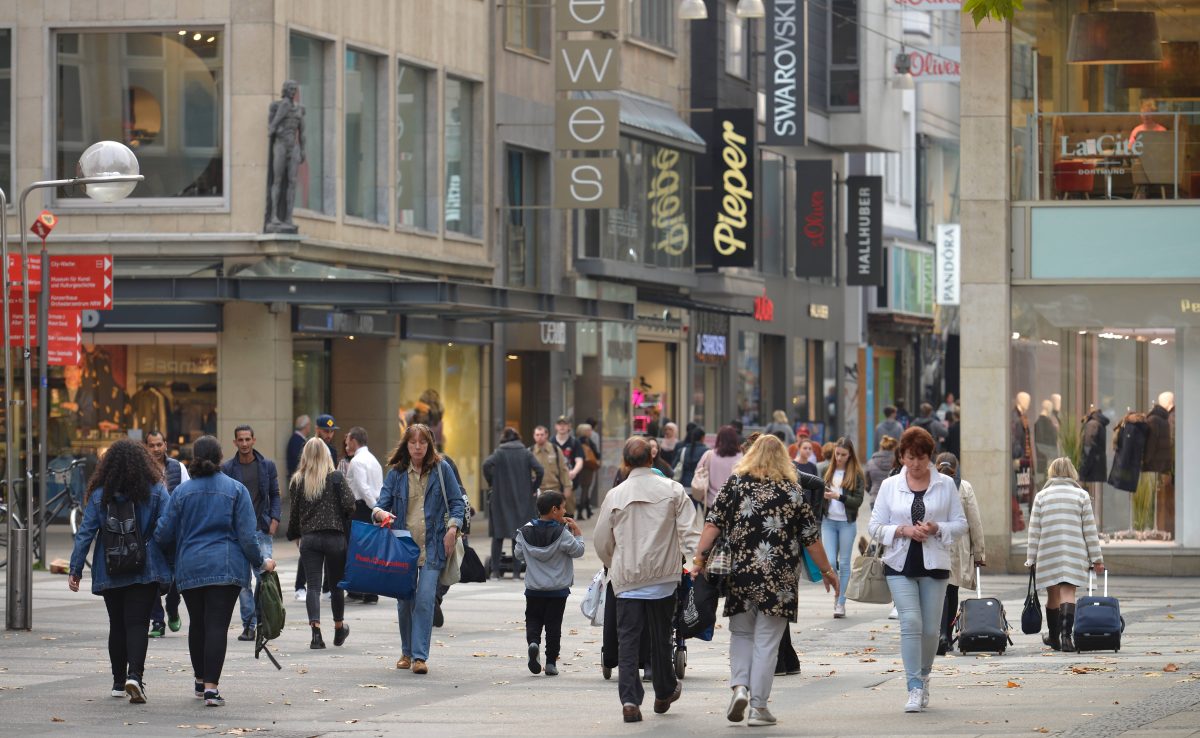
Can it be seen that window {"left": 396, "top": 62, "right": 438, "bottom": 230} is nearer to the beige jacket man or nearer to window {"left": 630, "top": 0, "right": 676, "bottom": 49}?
window {"left": 630, "top": 0, "right": 676, "bottom": 49}

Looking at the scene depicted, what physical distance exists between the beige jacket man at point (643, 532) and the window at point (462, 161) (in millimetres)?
23129

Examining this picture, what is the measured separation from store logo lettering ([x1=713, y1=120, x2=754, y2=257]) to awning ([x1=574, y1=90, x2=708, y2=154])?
547 mm

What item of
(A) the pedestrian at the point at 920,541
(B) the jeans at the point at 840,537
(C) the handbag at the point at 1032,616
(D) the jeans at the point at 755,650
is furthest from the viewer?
(B) the jeans at the point at 840,537

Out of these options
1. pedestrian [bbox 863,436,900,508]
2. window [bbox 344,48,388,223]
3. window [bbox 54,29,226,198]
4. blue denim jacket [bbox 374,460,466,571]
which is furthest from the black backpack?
window [bbox 344,48,388,223]

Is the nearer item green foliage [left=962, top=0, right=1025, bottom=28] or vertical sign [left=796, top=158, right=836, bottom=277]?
green foliage [left=962, top=0, right=1025, bottom=28]

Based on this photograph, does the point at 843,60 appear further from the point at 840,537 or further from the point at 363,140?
the point at 840,537

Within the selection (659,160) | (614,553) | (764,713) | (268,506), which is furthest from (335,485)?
(659,160)

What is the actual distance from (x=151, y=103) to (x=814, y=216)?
74.6ft

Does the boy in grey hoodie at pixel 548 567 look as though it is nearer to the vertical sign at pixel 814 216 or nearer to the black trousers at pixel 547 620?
the black trousers at pixel 547 620

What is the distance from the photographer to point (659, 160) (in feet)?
141

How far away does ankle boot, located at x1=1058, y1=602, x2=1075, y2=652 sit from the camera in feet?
54.9

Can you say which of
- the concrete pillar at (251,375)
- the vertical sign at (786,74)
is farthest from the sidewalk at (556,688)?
the vertical sign at (786,74)

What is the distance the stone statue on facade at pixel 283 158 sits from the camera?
99.6 feet

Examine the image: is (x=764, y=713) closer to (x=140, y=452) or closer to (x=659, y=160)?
(x=140, y=452)
